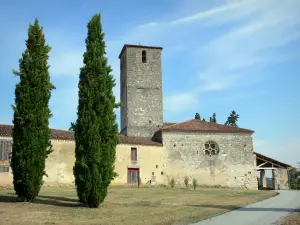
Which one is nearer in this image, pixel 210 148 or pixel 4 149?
pixel 4 149

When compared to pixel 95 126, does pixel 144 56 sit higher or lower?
higher

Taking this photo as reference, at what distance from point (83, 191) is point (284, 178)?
26.9m

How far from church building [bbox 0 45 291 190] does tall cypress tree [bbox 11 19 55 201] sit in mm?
11863

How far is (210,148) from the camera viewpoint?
34156 mm

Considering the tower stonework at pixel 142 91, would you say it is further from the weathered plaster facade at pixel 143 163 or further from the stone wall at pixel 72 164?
the stone wall at pixel 72 164

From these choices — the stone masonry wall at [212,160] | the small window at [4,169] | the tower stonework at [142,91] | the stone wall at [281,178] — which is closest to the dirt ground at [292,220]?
the small window at [4,169]

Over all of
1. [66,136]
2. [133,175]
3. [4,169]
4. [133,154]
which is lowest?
[133,175]

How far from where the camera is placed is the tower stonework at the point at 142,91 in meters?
36.0

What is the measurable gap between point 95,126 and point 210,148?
21032mm

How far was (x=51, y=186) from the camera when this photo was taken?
1053 inches

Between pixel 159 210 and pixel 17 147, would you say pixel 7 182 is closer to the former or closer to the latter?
pixel 17 147

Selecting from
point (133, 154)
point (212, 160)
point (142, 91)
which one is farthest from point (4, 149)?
point (212, 160)

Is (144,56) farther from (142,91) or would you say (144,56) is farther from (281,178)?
(281,178)

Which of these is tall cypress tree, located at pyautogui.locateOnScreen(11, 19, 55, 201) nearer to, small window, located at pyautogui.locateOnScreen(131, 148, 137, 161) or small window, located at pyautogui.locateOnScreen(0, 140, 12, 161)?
small window, located at pyautogui.locateOnScreen(0, 140, 12, 161)
